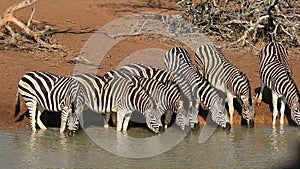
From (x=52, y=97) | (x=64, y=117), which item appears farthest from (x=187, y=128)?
(x=52, y=97)

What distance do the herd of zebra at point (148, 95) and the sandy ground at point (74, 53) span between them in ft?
1.72

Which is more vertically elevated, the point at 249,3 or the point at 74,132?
the point at 249,3

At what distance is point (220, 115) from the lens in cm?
1045

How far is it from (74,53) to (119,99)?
4668mm

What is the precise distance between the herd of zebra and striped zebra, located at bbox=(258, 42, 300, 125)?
0.02 metres

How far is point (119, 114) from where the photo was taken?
10211 mm

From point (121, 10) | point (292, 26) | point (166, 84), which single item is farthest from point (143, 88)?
point (121, 10)

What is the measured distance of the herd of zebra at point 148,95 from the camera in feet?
33.0

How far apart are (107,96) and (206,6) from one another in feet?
21.8

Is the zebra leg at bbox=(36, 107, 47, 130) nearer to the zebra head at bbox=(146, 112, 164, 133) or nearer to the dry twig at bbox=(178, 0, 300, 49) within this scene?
the zebra head at bbox=(146, 112, 164, 133)

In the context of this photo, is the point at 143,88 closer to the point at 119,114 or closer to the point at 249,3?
the point at 119,114

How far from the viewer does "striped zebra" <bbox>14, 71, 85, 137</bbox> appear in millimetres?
9930

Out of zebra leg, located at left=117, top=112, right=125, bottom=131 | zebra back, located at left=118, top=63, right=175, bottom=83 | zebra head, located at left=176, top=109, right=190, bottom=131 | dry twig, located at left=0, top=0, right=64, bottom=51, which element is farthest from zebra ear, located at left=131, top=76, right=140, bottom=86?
dry twig, located at left=0, top=0, right=64, bottom=51

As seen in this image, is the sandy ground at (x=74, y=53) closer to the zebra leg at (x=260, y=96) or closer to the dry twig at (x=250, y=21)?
the zebra leg at (x=260, y=96)
